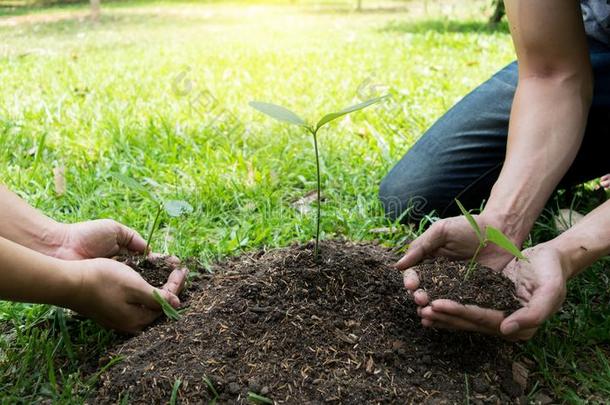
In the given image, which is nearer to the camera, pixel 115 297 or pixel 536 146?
pixel 115 297

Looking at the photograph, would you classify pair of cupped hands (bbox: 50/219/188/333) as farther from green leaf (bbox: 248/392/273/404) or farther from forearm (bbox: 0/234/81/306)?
green leaf (bbox: 248/392/273/404)

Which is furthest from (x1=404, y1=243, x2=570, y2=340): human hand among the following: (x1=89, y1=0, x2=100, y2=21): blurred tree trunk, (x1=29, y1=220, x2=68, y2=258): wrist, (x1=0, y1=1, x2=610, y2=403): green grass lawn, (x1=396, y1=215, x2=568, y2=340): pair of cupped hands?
(x1=89, y1=0, x2=100, y2=21): blurred tree trunk

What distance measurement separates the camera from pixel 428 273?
4.75 feet

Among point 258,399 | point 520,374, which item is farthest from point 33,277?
point 520,374

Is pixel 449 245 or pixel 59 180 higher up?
pixel 449 245

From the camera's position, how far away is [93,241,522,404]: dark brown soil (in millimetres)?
1257

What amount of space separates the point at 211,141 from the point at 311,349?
4.96 feet

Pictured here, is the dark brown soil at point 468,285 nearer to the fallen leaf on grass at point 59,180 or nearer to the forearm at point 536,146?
the forearm at point 536,146

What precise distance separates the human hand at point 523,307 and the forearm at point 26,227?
861mm

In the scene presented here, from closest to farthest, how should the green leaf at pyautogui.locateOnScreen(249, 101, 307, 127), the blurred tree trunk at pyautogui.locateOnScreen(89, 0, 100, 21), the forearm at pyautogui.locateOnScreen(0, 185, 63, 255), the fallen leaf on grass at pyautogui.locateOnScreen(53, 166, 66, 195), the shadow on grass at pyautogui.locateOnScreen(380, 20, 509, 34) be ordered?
the green leaf at pyautogui.locateOnScreen(249, 101, 307, 127), the forearm at pyautogui.locateOnScreen(0, 185, 63, 255), the fallen leaf on grass at pyautogui.locateOnScreen(53, 166, 66, 195), the blurred tree trunk at pyautogui.locateOnScreen(89, 0, 100, 21), the shadow on grass at pyautogui.locateOnScreen(380, 20, 509, 34)

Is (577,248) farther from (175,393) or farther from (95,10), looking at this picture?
(95,10)

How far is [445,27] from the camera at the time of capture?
6.11 m

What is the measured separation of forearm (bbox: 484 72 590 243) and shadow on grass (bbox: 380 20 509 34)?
13.5 feet

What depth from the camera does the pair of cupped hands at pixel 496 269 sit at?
131 cm
